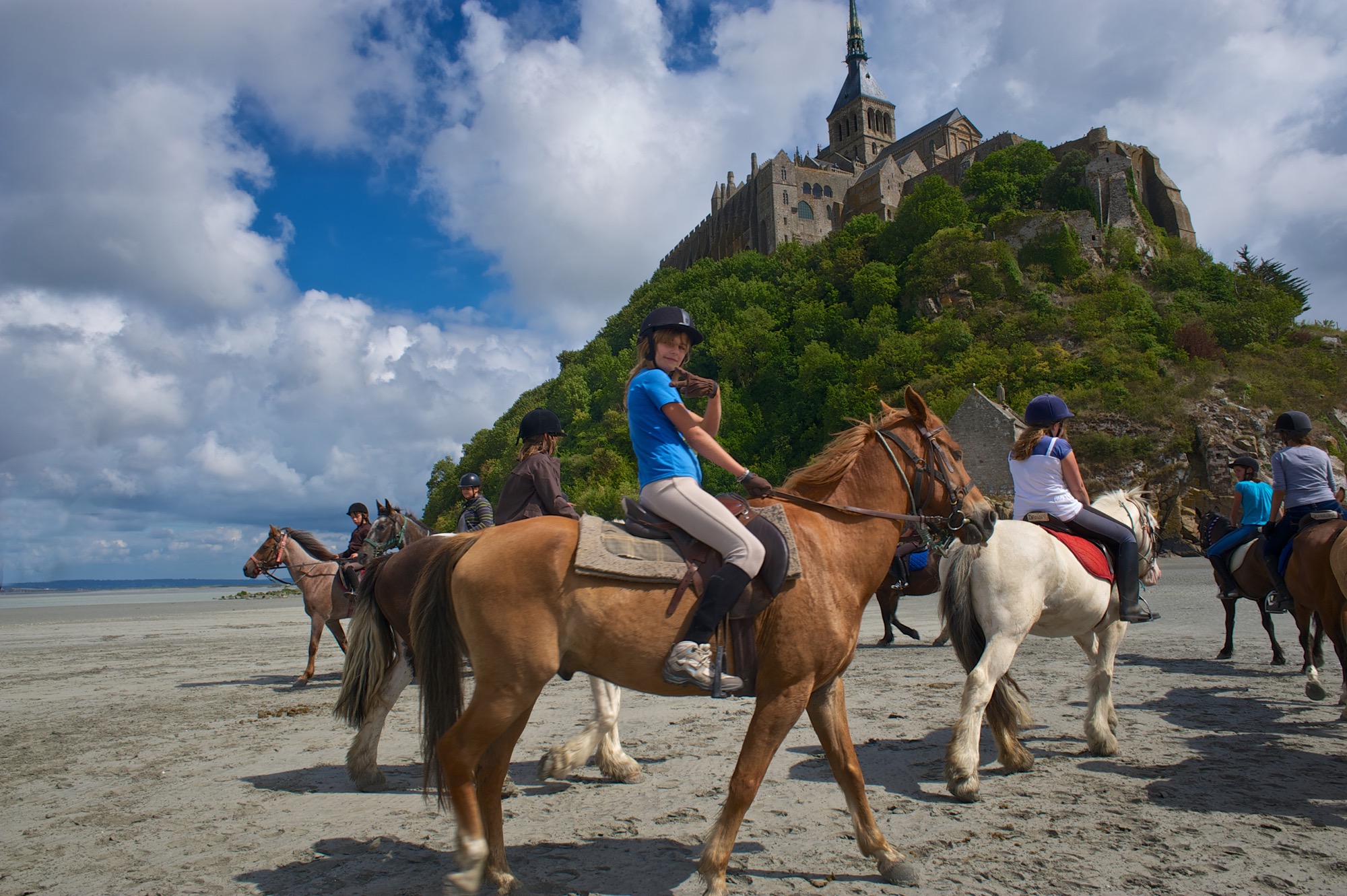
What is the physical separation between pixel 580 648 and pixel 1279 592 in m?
7.97

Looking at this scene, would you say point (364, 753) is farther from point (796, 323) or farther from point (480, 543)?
point (796, 323)

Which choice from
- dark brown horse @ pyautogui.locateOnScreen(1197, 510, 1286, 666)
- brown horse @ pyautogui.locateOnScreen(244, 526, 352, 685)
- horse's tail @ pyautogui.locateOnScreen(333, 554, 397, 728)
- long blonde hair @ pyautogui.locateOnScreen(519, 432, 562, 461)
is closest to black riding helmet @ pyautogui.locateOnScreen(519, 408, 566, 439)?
long blonde hair @ pyautogui.locateOnScreen(519, 432, 562, 461)

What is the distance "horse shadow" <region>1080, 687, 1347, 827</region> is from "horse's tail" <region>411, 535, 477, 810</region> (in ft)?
13.2

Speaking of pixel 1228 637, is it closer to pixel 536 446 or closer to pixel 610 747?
pixel 610 747

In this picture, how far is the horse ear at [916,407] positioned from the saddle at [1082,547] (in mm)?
2132

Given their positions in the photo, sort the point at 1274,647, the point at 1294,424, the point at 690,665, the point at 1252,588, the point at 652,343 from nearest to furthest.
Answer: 1. the point at 690,665
2. the point at 652,343
3. the point at 1294,424
4. the point at 1252,588
5. the point at 1274,647

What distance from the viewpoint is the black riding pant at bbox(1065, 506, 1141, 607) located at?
19.6 ft

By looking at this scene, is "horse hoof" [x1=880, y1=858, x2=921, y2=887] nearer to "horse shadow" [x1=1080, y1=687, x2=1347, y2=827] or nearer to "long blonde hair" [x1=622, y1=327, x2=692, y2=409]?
"horse shadow" [x1=1080, y1=687, x2=1347, y2=827]

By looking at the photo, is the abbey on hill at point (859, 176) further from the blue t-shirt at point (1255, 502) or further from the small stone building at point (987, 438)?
the blue t-shirt at point (1255, 502)

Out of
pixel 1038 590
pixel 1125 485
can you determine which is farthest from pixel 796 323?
pixel 1038 590

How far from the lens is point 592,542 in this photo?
3.56 metres

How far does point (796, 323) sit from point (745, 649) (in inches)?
2547

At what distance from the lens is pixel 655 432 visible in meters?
3.78

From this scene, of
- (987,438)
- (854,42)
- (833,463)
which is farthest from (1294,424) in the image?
(854,42)
